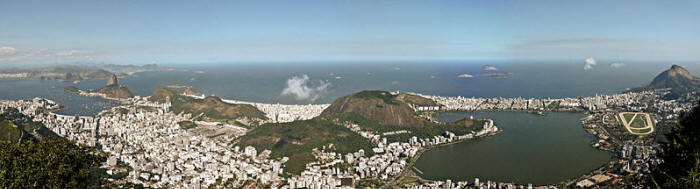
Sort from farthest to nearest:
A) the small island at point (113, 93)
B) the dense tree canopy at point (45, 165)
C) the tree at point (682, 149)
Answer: the small island at point (113, 93), the tree at point (682, 149), the dense tree canopy at point (45, 165)

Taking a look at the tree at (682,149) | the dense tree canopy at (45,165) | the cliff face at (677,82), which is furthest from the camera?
the cliff face at (677,82)

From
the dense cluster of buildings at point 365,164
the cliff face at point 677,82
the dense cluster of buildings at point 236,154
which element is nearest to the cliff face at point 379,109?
the dense cluster of buildings at point 236,154

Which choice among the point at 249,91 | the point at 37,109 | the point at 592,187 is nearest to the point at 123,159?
the point at 592,187

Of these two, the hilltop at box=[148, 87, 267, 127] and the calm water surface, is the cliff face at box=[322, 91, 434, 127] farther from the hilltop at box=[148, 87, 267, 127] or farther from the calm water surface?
the hilltop at box=[148, 87, 267, 127]

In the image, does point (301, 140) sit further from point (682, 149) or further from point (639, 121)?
point (639, 121)

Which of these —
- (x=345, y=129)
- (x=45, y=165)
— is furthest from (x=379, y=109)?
(x=45, y=165)

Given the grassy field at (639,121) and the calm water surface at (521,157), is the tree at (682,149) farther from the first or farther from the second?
the grassy field at (639,121)

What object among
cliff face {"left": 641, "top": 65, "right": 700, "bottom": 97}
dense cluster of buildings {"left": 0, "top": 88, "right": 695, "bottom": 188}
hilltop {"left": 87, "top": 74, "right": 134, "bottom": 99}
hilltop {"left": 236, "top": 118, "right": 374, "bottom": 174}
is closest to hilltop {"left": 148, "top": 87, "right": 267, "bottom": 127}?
dense cluster of buildings {"left": 0, "top": 88, "right": 695, "bottom": 188}
